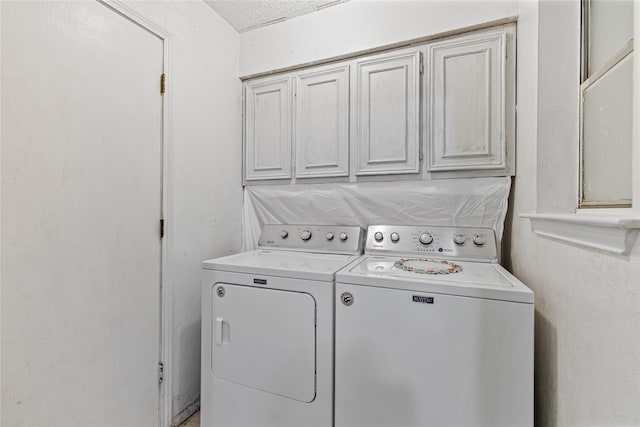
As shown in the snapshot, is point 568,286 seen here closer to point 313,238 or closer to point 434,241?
point 434,241

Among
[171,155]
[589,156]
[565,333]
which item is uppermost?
[171,155]

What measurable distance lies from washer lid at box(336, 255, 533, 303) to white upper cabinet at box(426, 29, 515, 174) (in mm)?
577

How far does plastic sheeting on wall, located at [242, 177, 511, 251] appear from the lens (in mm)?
1479

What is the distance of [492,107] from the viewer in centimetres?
144

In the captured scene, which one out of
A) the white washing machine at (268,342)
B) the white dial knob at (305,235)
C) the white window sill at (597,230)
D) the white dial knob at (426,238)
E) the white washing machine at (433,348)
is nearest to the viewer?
the white window sill at (597,230)

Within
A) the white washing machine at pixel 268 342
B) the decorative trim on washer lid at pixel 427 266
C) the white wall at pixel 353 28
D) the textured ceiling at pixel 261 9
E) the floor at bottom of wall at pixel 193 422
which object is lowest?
the floor at bottom of wall at pixel 193 422

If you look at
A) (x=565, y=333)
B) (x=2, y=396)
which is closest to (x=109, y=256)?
(x=2, y=396)

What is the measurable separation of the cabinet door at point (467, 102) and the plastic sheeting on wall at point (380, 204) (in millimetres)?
135

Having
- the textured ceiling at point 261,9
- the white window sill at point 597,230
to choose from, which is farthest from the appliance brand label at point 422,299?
the textured ceiling at point 261,9

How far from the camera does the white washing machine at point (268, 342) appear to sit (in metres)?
1.16

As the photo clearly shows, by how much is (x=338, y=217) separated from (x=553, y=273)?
1106mm

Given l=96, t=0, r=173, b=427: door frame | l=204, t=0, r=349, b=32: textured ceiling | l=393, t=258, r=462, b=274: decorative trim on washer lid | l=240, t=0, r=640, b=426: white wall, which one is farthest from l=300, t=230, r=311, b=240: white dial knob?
l=204, t=0, r=349, b=32: textured ceiling

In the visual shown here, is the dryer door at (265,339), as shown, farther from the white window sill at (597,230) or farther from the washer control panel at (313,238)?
the white window sill at (597,230)

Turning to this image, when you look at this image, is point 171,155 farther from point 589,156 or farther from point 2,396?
point 589,156
